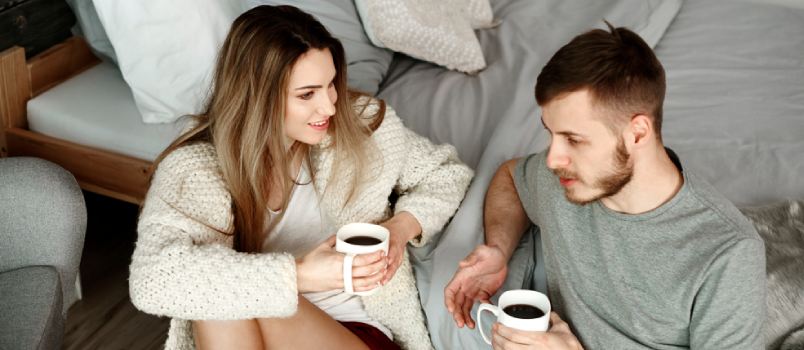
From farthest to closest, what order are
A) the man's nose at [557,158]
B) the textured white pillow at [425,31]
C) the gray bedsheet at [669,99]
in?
the textured white pillow at [425,31], the gray bedsheet at [669,99], the man's nose at [557,158]

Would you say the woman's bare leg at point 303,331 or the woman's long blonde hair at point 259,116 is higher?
the woman's long blonde hair at point 259,116

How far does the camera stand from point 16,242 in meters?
1.73

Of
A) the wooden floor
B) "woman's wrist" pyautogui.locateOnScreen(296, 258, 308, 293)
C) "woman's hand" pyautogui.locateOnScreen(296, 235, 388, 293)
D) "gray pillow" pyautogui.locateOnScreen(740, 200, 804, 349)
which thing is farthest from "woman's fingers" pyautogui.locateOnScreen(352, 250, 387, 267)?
the wooden floor

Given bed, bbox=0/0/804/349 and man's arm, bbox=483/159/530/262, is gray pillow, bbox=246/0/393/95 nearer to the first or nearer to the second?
bed, bbox=0/0/804/349

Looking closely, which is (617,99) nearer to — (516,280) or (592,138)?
(592,138)

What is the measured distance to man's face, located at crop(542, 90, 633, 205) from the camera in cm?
139

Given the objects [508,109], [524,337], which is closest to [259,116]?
[524,337]

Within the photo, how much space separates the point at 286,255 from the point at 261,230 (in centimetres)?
19

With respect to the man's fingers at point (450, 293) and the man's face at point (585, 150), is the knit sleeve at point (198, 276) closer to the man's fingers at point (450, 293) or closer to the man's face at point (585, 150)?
the man's fingers at point (450, 293)

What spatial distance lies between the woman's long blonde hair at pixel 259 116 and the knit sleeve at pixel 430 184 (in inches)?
5.0

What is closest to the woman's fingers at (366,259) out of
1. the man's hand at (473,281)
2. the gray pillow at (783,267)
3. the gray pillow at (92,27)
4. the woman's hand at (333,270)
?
the woman's hand at (333,270)

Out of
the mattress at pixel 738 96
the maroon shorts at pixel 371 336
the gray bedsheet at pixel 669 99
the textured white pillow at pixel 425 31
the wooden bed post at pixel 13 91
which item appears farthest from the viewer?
the textured white pillow at pixel 425 31

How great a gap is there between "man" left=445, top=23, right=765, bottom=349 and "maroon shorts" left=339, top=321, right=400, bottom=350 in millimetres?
395

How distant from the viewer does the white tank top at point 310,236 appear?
1.78m
